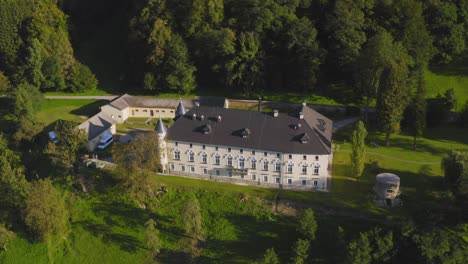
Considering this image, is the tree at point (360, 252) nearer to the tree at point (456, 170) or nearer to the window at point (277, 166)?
the tree at point (456, 170)

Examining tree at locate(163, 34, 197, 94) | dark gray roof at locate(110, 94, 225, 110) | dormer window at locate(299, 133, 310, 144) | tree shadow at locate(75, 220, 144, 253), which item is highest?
tree at locate(163, 34, 197, 94)

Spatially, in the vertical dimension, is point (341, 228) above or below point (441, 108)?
below

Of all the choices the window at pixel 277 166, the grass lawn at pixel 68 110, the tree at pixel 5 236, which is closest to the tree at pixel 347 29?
the window at pixel 277 166

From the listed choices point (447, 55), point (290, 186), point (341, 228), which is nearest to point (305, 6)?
point (447, 55)

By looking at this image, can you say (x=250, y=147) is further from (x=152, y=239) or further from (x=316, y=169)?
(x=152, y=239)

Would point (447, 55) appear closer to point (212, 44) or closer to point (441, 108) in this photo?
point (441, 108)

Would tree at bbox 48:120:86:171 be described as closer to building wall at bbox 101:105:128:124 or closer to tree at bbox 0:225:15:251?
tree at bbox 0:225:15:251

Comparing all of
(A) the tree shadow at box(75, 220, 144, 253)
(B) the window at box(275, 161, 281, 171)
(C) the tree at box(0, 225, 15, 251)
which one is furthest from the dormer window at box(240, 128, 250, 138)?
(C) the tree at box(0, 225, 15, 251)
